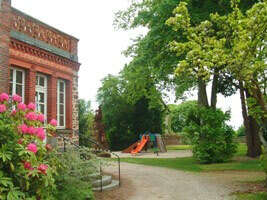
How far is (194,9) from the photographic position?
47.1ft

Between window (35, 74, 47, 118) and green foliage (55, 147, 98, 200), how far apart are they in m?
4.54

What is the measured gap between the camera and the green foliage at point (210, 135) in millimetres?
15508

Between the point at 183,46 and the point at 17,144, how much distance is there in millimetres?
5313

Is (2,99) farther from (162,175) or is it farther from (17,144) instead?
(162,175)

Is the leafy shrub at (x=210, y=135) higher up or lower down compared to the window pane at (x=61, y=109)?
lower down

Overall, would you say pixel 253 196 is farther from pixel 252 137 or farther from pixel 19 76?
pixel 252 137

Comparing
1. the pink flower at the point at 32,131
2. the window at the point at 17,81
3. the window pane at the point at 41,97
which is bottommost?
the pink flower at the point at 32,131

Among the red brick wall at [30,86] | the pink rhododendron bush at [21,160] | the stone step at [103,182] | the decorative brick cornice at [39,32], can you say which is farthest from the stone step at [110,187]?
the decorative brick cornice at [39,32]

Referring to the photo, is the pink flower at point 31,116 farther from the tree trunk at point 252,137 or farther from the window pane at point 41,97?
the tree trunk at point 252,137

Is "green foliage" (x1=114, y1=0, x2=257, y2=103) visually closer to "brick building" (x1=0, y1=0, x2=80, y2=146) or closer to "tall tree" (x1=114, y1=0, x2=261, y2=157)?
"tall tree" (x1=114, y1=0, x2=261, y2=157)

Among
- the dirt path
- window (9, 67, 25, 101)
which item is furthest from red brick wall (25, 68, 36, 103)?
the dirt path

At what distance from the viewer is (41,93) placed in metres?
11.2

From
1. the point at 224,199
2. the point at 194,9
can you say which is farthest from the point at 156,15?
the point at 224,199

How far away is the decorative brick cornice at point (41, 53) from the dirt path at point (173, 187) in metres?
5.32
